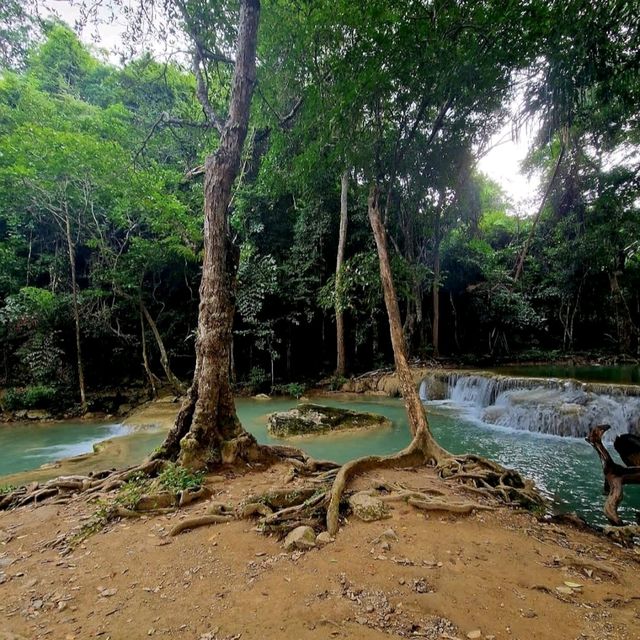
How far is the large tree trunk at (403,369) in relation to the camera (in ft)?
17.0

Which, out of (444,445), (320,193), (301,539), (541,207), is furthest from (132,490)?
(541,207)

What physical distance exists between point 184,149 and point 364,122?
10355 millimetres

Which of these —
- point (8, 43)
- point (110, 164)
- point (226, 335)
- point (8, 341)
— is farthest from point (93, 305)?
point (226, 335)

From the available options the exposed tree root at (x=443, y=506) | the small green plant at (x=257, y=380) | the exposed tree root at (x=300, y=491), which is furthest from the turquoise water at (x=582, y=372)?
the exposed tree root at (x=443, y=506)

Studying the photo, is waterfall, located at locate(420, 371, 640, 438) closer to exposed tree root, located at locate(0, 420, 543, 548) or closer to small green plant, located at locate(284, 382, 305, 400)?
exposed tree root, located at locate(0, 420, 543, 548)

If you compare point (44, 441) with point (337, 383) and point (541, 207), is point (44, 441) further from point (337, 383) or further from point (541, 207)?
point (541, 207)

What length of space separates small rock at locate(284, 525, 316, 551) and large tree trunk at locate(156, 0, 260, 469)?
180 centimetres

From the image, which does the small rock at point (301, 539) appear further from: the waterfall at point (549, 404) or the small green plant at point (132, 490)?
the waterfall at point (549, 404)

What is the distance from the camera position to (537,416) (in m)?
8.12

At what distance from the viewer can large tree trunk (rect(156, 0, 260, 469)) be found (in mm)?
4547

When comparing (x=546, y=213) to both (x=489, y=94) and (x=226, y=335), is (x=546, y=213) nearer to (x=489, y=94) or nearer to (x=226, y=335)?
(x=489, y=94)

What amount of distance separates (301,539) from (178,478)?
5.90 ft

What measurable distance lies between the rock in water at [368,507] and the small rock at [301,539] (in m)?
0.51

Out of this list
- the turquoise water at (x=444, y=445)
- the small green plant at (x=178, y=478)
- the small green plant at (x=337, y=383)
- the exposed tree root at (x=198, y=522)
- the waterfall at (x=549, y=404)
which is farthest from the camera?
the small green plant at (x=337, y=383)
